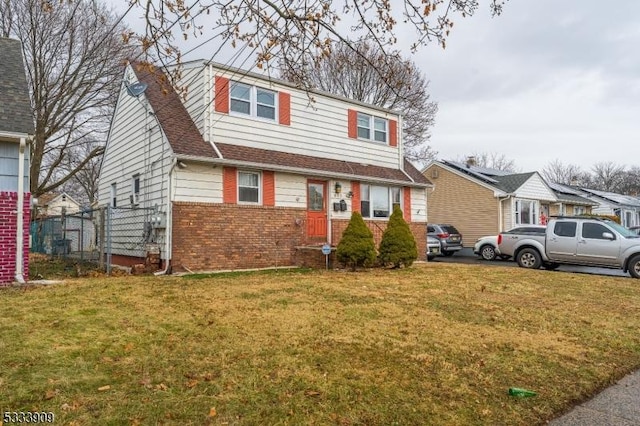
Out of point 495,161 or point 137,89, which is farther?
point 495,161

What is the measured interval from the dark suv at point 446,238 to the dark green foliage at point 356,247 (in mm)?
9706

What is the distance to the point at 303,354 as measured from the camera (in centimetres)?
422

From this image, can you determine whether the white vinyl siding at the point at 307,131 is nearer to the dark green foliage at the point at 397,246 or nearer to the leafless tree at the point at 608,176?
the dark green foliage at the point at 397,246

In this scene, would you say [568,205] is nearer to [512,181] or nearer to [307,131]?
[512,181]

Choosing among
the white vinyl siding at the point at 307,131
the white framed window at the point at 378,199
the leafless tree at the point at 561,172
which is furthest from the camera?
the leafless tree at the point at 561,172

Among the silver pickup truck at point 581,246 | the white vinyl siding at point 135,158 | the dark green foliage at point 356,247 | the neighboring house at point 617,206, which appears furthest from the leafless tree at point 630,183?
the white vinyl siding at point 135,158

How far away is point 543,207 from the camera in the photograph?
89.2ft

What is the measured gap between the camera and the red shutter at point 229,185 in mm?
11812

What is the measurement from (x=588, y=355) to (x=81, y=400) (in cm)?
479

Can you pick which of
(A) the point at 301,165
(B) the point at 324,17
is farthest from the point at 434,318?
(A) the point at 301,165

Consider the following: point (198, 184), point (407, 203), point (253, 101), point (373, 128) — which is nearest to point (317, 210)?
point (253, 101)

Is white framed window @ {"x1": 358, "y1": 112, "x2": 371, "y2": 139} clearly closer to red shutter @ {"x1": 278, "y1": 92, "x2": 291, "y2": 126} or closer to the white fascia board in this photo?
red shutter @ {"x1": 278, "y1": 92, "x2": 291, "y2": 126}

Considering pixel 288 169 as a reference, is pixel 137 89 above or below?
above

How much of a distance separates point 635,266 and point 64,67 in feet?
80.2
